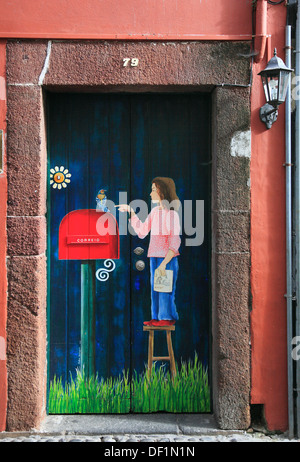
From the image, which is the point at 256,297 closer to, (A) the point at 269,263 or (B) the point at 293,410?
(A) the point at 269,263

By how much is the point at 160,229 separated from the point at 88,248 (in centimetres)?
60

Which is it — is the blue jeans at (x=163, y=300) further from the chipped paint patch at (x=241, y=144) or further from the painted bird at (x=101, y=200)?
the chipped paint patch at (x=241, y=144)

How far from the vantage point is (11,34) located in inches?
144

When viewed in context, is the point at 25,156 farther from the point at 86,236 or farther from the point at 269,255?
the point at 269,255

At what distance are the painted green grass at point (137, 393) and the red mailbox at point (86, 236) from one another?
3.08ft

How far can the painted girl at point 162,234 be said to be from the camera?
157 inches

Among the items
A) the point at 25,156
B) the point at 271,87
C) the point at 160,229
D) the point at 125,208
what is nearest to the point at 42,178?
the point at 25,156

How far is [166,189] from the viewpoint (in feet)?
13.1

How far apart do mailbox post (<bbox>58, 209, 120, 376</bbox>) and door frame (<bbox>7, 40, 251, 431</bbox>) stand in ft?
0.92

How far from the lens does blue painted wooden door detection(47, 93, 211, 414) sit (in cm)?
396

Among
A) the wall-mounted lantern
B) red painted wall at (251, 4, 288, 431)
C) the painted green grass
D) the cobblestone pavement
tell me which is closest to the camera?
the wall-mounted lantern

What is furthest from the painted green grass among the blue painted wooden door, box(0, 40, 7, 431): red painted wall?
box(0, 40, 7, 431): red painted wall

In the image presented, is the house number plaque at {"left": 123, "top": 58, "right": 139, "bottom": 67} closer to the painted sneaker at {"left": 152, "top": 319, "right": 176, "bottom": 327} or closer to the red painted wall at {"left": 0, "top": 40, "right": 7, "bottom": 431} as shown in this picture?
the red painted wall at {"left": 0, "top": 40, "right": 7, "bottom": 431}

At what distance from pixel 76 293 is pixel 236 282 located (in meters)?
1.26
